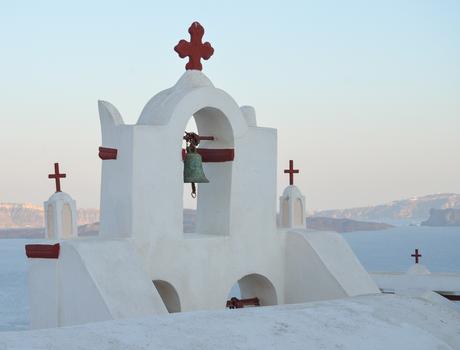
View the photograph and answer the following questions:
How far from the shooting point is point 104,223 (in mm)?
11180

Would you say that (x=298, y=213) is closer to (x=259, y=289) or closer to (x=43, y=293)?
(x=259, y=289)

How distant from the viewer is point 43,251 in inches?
415

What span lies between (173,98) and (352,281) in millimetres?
3493

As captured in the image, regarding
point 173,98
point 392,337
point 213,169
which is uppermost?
point 173,98

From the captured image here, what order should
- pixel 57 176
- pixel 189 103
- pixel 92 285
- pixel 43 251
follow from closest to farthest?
pixel 92 285 < pixel 43 251 < pixel 189 103 < pixel 57 176

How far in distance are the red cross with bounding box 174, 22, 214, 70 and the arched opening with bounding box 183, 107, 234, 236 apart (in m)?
0.60

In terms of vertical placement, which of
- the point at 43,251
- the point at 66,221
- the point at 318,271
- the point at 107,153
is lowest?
the point at 318,271

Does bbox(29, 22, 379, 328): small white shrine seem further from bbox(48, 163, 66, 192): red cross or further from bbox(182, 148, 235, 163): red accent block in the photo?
bbox(48, 163, 66, 192): red cross

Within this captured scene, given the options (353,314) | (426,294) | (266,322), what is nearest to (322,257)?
(426,294)

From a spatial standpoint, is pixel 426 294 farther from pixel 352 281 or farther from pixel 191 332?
pixel 191 332

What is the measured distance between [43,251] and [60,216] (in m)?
0.60

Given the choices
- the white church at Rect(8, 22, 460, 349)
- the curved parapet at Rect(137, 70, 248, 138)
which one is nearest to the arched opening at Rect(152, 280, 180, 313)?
the white church at Rect(8, 22, 460, 349)

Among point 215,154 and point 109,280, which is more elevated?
point 215,154

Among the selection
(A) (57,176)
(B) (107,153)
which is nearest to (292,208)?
(B) (107,153)
